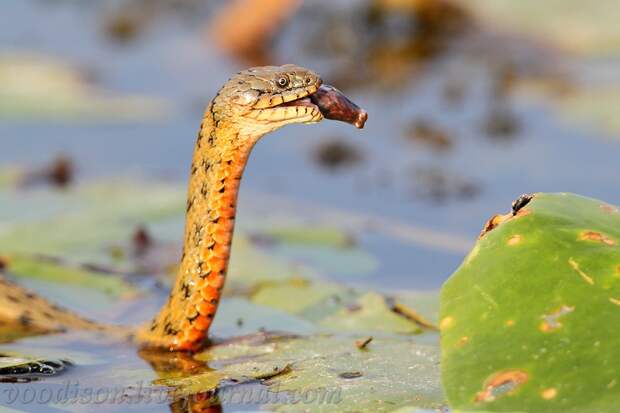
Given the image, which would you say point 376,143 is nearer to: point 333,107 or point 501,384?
point 333,107

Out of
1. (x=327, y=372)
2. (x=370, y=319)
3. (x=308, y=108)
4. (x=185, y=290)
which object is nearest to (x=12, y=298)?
(x=185, y=290)

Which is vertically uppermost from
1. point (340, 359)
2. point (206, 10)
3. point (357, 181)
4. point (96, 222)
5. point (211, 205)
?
point (206, 10)

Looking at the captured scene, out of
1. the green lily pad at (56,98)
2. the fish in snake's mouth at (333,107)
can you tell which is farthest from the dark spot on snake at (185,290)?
the green lily pad at (56,98)

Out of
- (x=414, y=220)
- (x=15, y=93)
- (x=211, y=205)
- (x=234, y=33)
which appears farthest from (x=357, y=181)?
(x=211, y=205)

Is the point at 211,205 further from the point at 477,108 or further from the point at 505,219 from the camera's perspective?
the point at 477,108

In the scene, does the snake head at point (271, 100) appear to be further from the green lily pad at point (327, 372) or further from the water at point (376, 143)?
the water at point (376, 143)
